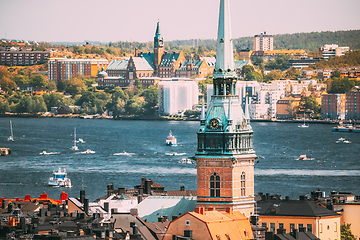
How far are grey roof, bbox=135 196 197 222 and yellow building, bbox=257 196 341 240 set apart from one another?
104 inches

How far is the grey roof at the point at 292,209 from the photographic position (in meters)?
30.2

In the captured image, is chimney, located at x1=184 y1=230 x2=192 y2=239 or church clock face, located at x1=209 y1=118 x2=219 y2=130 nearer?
chimney, located at x1=184 y1=230 x2=192 y2=239

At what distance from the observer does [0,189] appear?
212 feet

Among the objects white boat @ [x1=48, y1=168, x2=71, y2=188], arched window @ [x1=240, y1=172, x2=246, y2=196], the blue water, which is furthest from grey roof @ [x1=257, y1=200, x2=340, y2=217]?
white boat @ [x1=48, y1=168, x2=71, y2=188]

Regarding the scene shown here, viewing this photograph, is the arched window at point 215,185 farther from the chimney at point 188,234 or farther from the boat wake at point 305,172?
the boat wake at point 305,172

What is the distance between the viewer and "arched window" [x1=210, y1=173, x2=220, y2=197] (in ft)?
83.0

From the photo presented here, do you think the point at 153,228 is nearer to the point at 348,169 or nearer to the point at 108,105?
the point at 348,169

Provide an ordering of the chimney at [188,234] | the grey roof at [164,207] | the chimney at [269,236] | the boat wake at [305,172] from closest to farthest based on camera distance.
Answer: the chimney at [188,234]
the chimney at [269,236]
the grey roof at [164,207]
the boat wake at [305,172]

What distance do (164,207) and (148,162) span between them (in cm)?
6005

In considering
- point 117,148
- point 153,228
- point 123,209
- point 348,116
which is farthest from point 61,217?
point 348,116

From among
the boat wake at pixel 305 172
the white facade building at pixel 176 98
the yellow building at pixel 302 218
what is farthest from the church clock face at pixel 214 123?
the white facade building at pixel 176 98

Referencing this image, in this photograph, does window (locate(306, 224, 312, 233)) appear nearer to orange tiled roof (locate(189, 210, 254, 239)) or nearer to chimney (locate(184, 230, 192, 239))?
orange tiled roof (locate(189, 210, 254, 239))

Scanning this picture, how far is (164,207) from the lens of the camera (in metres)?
27.6

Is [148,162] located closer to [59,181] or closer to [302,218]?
[59,181]
